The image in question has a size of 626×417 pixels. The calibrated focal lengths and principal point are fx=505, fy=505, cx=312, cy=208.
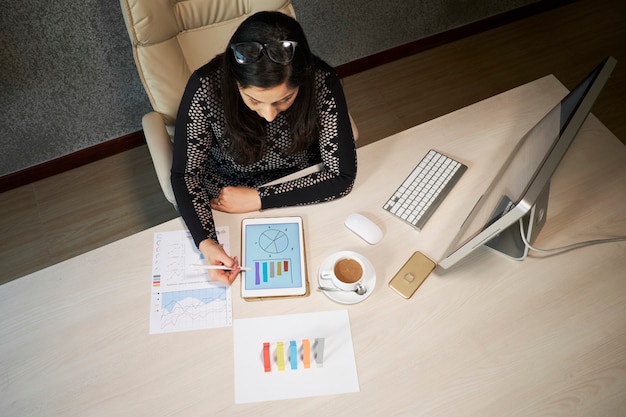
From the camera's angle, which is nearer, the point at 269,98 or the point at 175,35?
the point at 269,98

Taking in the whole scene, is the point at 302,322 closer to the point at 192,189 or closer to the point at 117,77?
the point at 192,189

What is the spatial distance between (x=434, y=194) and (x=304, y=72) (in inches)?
17.3

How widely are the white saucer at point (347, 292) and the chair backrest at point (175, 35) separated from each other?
56 cm

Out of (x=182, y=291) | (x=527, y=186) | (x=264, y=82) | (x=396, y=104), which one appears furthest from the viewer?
(x=396, y=104)

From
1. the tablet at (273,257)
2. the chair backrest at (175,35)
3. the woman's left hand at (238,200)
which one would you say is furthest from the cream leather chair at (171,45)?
the tablet at (273,257)

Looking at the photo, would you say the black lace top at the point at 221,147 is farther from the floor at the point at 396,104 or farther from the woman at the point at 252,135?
the floor at the point at 396,104

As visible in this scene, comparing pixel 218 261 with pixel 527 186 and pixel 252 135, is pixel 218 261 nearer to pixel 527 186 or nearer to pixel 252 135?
pixel 252 135

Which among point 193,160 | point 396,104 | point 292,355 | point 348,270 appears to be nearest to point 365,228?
point 348,270

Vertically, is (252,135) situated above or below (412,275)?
above

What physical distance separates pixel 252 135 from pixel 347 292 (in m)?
0.41

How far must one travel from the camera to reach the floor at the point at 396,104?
1.81 metres

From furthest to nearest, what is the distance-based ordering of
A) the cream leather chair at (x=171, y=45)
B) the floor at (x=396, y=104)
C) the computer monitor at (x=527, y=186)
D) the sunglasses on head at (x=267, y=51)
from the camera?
the floor at (x=396, y=104), the cream leather chair at (x=171, y=45), the sunglasses on head at (x=267, y=51), the computer monitor at (x=527, y=186)

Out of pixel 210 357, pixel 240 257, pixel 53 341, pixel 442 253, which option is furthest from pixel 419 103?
pixel 53 341

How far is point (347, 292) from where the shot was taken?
108 centimetres
